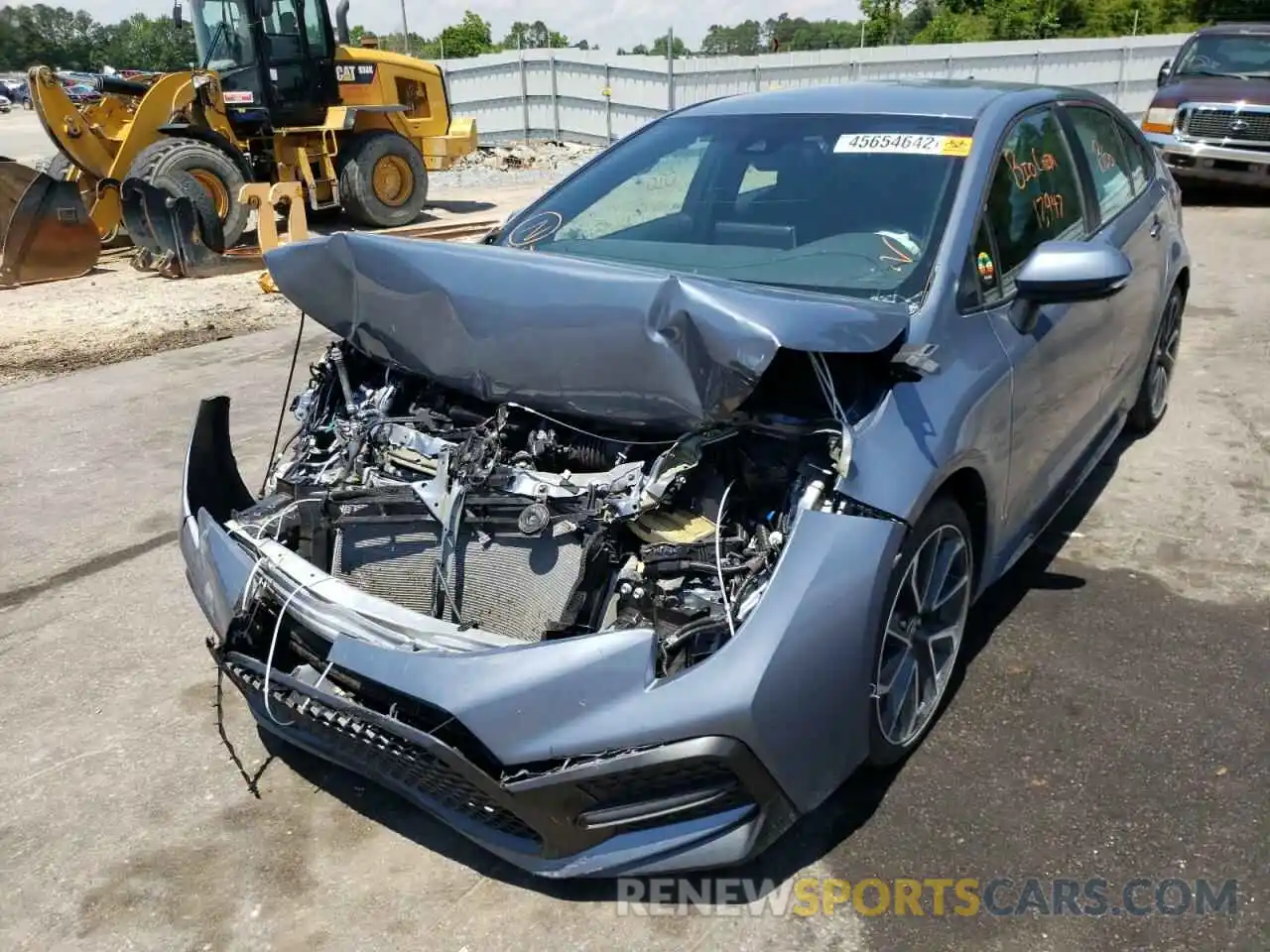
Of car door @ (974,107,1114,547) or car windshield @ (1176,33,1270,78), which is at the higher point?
car windshield @ (1176,33,1270,78)

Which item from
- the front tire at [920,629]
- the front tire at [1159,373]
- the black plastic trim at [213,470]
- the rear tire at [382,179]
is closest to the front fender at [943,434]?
the front tire at [920,629]

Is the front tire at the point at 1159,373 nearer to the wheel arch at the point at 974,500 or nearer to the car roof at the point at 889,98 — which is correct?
the car roof at the point at 889,98

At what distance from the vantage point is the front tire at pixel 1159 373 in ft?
16.3

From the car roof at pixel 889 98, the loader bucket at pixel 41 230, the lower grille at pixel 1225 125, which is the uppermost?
the car roof at pixel 889 98

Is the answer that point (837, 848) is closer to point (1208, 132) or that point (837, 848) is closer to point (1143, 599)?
point (1143, 599)

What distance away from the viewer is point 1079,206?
3.87 m

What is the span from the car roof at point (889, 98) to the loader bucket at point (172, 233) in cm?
794

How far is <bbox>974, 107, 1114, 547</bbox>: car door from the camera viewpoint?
122 inches

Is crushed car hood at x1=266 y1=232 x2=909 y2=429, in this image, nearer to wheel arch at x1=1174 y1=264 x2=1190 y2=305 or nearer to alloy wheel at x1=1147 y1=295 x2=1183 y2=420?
alloy wheel at x1=1147 y1=295 x2=1183 y2=420

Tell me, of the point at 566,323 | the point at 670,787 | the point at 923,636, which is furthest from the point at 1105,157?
Result: the point at 670,787

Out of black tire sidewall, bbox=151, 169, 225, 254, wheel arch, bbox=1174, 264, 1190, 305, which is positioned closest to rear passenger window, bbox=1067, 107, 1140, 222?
wheel arch, bbox=1174, 264, 1190, 305

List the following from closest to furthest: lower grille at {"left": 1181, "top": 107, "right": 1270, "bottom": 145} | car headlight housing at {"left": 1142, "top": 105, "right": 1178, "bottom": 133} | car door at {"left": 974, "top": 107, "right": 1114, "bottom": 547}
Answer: car door at {"left": 974, "top": 107, "right": 1114, "bottom": 547}, lower grille at {"left": 1181, "top": 107, "right": 1270, "bottom": 145}, car headlight housing at {"left": 1142, "top": 105, "right": 1178, "bottom": 133}

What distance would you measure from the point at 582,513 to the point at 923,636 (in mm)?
990

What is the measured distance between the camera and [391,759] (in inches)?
93.9
